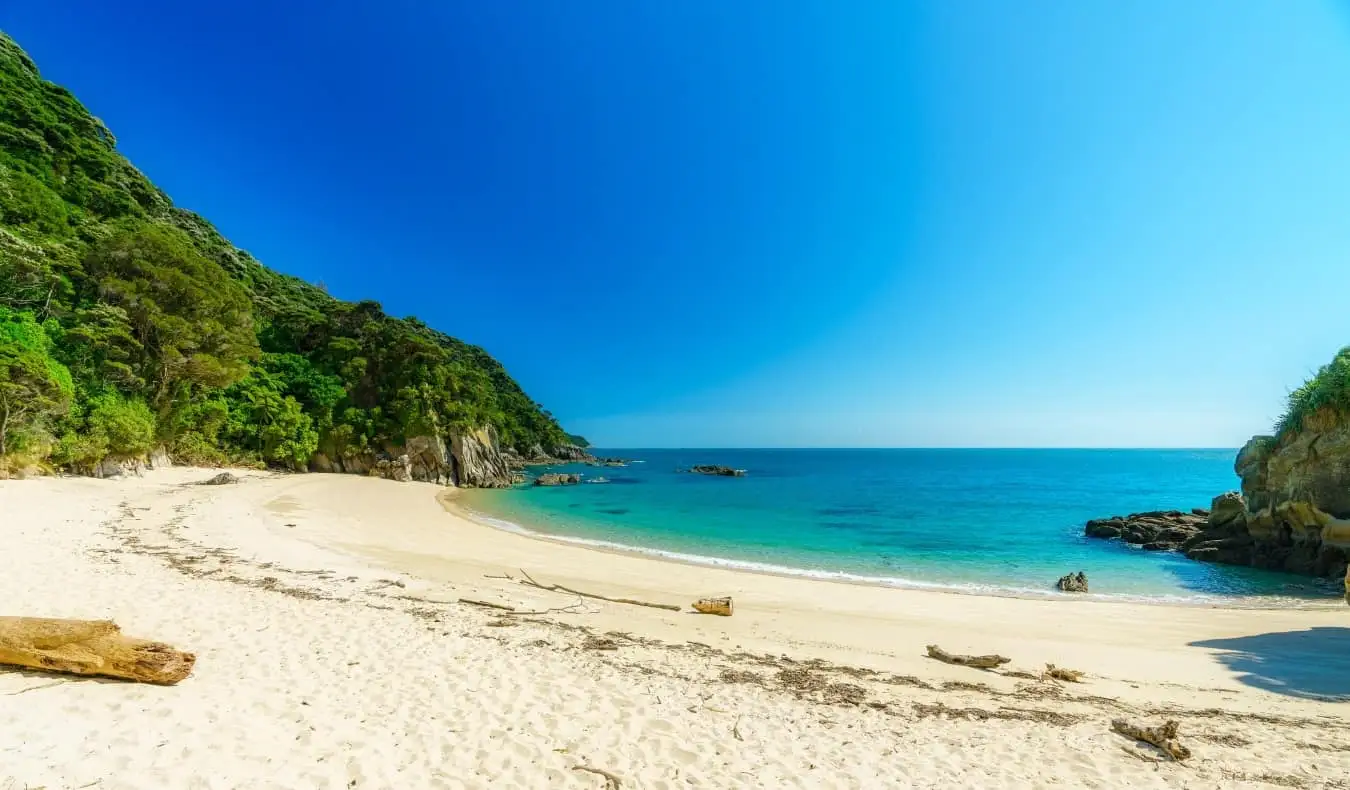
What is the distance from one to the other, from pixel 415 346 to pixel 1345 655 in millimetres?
56154

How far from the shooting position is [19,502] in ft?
A: 49.3

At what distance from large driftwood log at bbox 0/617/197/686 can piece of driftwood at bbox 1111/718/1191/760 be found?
10629 mm

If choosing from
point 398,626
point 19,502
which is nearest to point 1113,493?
point 398,626

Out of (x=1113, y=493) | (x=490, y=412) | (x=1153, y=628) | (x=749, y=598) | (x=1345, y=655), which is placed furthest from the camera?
(x=490, y=412)

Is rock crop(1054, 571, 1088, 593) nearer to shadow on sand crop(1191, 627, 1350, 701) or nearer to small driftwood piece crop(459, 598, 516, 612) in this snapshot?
shadow on sand crop(1191, 627, 1350, 701)

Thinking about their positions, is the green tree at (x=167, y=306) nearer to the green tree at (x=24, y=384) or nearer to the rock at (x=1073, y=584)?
the green tree at (x=24, y=384)

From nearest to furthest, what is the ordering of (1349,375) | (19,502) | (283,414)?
(19,502) < (1349,375) < (283,414)

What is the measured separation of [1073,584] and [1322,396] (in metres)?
14.5

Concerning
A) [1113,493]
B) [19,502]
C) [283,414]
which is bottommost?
[1113,493]

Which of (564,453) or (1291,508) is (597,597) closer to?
(1291,508)

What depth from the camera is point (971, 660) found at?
8.74 m

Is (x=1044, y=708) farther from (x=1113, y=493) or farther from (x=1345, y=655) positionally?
(x=1113, y=493)

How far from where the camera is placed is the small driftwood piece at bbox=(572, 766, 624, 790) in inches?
168

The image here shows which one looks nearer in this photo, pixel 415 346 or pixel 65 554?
pixel 65 554
